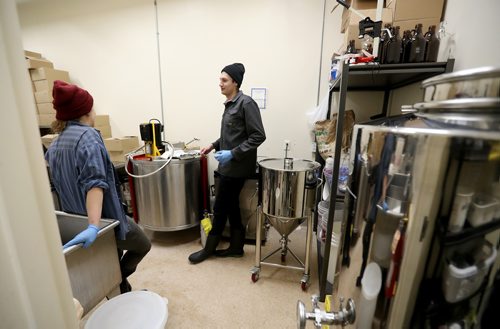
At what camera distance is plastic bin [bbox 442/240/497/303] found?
1.16 feet

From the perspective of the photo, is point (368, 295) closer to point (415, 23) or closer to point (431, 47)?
point (431, 47)

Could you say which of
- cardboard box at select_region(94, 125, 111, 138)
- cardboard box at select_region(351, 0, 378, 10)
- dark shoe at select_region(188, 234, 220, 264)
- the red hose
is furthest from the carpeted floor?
cardboard box at select_region(351, 0, 378, 10)

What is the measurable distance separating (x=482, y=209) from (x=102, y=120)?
343 cm

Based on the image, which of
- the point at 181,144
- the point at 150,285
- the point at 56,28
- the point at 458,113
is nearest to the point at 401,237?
the point at 458,113

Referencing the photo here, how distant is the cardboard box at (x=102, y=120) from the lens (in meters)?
2.84

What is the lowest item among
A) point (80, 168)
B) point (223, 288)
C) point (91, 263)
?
point (223, 288)

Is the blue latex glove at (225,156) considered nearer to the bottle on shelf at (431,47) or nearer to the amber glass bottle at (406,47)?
the amber glass bottle at (406,47)

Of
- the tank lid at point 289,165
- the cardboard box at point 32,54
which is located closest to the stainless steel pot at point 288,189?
the tank lid at point 289,165

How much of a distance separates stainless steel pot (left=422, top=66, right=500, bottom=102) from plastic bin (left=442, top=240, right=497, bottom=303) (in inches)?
9.1

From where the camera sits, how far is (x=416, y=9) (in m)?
1.35

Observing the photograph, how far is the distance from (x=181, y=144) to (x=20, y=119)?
7.54ft

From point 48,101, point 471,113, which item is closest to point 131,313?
point 471,113

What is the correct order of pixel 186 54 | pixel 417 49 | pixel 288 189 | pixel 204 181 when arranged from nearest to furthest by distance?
1. pixel 417 49
2. pixel 288 189
3. pixel 204 181
4. pixel 186 54

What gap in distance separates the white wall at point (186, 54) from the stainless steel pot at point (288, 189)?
3.42ft
